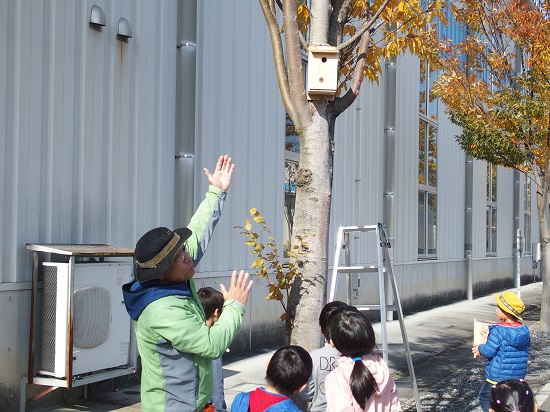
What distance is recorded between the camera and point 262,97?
11.6m

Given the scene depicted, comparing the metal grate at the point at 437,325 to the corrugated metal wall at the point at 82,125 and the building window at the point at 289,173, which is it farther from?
the corrugated metal wall at the point at 82,125

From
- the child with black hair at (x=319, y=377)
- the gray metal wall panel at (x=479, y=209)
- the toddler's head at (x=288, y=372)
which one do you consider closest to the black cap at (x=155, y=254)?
the toddler's head at (x=288, y=372)

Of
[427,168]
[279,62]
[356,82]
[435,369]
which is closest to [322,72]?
[279,62]

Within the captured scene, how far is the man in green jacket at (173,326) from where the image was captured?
3234 millimetres

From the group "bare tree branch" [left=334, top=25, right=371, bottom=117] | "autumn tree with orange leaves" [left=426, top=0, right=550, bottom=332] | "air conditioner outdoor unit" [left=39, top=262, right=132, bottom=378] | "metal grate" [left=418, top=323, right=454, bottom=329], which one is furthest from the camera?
"metal grate" [left=418, top=323, right=454, bottom=329]

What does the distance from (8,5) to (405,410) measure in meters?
5.55

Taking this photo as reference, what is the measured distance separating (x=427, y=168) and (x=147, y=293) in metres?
16.8

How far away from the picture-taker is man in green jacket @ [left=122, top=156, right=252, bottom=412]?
323cm

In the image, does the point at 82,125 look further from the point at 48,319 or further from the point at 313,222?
the point at 313,222

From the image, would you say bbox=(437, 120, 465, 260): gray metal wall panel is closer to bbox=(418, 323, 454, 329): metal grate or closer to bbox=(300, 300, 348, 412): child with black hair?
bbox=(418, 323, 454, 329): metal grate

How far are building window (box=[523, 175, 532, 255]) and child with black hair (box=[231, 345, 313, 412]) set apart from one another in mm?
27596

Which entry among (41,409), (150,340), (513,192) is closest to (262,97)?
(41,409)

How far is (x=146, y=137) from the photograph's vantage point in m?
8.95

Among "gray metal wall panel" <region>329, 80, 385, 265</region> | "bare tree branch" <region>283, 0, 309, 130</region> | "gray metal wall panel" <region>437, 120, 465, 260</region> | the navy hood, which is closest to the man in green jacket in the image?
the navy hood
